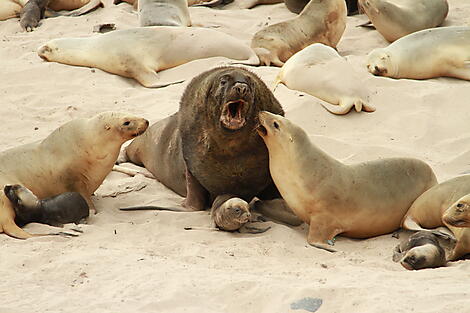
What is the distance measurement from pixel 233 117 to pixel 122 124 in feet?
2.58

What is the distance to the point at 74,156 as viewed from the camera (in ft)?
18.6

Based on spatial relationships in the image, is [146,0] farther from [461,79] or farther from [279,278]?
[279,278]

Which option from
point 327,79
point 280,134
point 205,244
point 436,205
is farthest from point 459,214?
point 327,79

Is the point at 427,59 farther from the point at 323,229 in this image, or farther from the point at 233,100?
the point at 323,229

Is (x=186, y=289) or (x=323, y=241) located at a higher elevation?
(x=186, y=289)

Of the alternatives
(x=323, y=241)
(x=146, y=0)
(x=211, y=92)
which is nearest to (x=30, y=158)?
(x=211, y=92)

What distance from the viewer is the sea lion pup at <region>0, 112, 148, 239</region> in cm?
559

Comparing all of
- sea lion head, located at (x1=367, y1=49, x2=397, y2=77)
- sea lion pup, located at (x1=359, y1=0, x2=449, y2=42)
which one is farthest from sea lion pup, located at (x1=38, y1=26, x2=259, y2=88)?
sea lion pup, located at (x1=359, y1=0, x2=449, y2=42)

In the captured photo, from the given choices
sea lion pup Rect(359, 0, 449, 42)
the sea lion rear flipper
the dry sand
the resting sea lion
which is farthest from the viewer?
the sea lion rear flipper

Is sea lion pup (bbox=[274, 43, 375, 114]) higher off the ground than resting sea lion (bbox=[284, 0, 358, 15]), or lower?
higher

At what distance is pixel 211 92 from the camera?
5371mm

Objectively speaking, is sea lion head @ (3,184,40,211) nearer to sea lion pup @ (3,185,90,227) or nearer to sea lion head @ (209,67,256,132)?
sea lion pup @ (3,185,90,227)

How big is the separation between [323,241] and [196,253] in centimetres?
71

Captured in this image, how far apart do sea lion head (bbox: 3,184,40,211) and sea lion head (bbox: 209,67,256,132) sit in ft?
3.66
